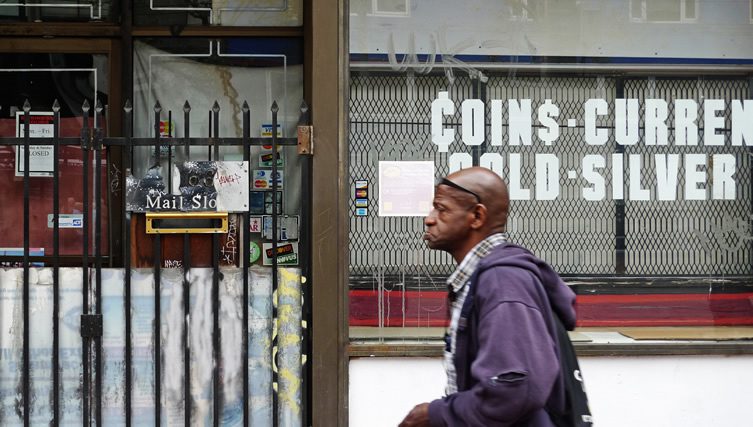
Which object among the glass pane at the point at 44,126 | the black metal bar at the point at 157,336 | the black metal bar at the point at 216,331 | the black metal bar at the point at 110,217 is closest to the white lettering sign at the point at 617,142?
the black metal bar at the point at 216,331

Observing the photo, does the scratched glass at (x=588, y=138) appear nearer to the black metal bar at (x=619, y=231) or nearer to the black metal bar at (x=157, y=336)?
the black metal bar at (x=619, y=231)

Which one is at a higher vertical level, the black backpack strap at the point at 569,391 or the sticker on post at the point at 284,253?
the sticker on post at the point at 284,253

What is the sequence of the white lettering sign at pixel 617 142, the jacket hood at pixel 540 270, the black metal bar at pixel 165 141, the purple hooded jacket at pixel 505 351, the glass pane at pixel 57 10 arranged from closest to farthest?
the purple hooded jacket at pixel 505 351, the jacket hood at pixel 540 270, the black metal bar at pixel 165 141, the white lettering sign at pixel 617 142, the glass pane at pixel 57 10

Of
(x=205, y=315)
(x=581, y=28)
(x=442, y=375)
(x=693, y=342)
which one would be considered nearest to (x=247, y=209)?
(x=205, y=315)

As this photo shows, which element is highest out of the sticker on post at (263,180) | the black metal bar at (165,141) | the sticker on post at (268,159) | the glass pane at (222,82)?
the glass pane at (222,82)

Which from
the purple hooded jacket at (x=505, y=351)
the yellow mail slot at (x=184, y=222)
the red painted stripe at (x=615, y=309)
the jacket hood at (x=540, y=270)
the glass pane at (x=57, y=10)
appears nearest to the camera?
the purple hooded jacket at (x=505, y=351)

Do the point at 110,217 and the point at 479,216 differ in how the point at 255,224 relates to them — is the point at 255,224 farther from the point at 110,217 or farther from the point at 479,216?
the point at 479,216

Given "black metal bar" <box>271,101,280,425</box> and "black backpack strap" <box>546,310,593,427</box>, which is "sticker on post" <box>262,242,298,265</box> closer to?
"black metal bar" <box>271,101,280,425</box>

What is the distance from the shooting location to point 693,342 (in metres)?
4.91

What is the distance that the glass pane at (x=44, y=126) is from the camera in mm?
5328

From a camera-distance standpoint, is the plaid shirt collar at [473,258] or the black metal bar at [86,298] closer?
the plaid shirt collar at [473,258]

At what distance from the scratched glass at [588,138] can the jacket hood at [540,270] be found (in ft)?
7.71

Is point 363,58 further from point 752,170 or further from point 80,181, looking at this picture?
point 752,170

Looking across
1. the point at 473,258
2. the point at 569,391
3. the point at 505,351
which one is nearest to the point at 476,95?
the point at 473,258
